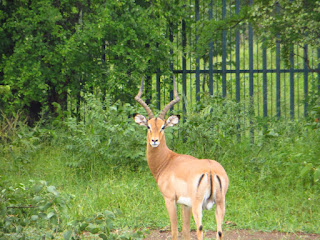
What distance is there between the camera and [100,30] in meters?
10.6

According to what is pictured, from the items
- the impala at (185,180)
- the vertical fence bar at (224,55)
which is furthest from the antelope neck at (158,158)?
the vertical fence bar at (224,55)

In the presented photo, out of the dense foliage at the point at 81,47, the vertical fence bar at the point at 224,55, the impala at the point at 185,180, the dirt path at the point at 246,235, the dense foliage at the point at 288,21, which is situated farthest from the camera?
the vertical fence bar at the point at 224,55

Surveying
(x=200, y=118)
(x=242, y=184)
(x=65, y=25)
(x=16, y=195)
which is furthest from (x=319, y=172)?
(x=65, y=25)

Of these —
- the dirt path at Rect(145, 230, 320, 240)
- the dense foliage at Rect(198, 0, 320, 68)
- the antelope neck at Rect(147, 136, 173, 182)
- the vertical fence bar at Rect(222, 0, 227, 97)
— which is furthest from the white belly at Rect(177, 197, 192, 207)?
the vertical fence bar at Rect(222, 0, 227, 97)

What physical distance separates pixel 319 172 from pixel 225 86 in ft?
17.0

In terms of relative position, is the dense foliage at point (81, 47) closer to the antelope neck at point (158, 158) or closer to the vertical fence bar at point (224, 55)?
the vertical fence bar at point (224, 55)

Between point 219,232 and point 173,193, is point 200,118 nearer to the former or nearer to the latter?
point 173,193

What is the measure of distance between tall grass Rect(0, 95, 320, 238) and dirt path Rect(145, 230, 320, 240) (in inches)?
6.8

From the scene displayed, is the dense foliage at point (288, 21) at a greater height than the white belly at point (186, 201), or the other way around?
the dense foliage at point (288, 21)

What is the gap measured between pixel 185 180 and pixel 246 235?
5.18 ft

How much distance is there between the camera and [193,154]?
30.5 ft

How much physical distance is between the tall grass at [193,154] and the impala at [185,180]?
1.14 metres

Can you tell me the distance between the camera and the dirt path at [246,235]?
6.26m

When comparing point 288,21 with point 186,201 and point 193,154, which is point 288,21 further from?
point 186,201
